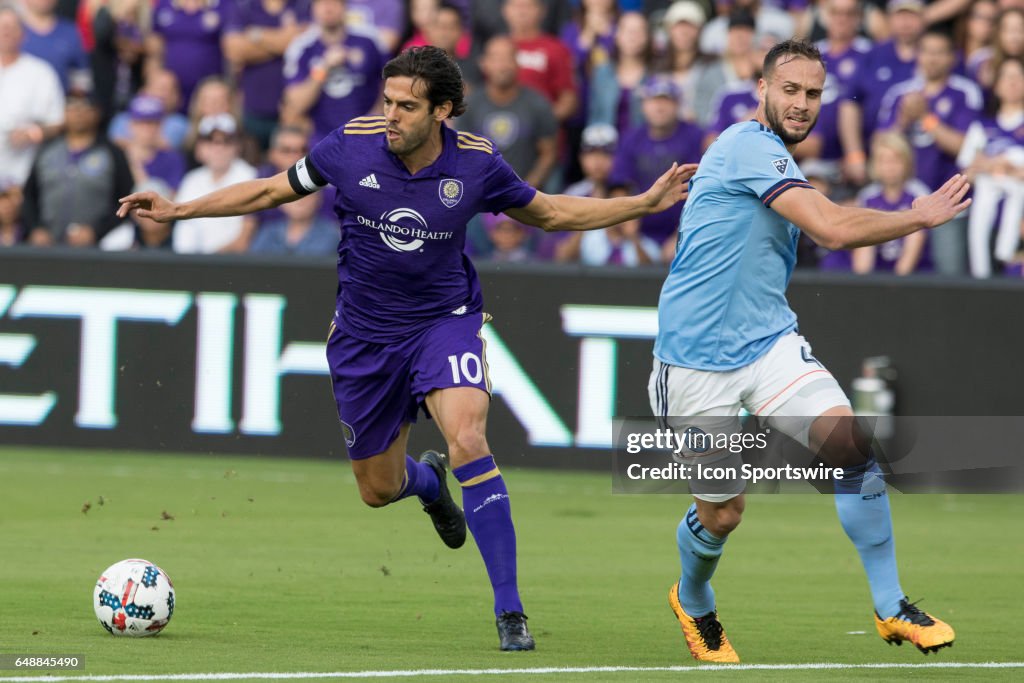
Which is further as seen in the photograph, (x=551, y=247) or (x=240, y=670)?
(x=551, y=247)

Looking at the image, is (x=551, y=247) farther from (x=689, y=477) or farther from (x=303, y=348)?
Answer: (x=689, y=477)

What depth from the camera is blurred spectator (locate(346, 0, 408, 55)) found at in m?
17.3

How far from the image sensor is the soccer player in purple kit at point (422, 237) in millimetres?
7656

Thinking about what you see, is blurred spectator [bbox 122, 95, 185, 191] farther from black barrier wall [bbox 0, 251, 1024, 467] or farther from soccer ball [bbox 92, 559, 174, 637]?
soccer ball [bbox 92, 559, 174, 637]

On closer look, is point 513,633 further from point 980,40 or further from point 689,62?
point 980,40

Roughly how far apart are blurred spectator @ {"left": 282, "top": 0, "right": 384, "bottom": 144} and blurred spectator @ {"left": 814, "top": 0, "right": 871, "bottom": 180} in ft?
13.8

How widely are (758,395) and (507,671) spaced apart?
160cm

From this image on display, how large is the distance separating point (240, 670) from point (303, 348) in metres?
7.75

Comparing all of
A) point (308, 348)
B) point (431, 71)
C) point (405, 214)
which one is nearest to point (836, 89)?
point (308, 348)

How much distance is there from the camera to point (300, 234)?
50.9 ft

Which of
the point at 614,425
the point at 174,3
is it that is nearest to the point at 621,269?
the point at 614,425

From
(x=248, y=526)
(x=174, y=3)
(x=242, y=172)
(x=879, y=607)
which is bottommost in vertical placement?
(x=248, y=526)

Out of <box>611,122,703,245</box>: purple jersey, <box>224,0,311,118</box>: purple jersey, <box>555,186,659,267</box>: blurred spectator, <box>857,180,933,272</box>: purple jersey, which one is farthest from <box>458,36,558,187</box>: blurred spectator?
<box>857,180,933,272</box>: purple jersey

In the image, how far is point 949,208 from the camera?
6.86 meters
